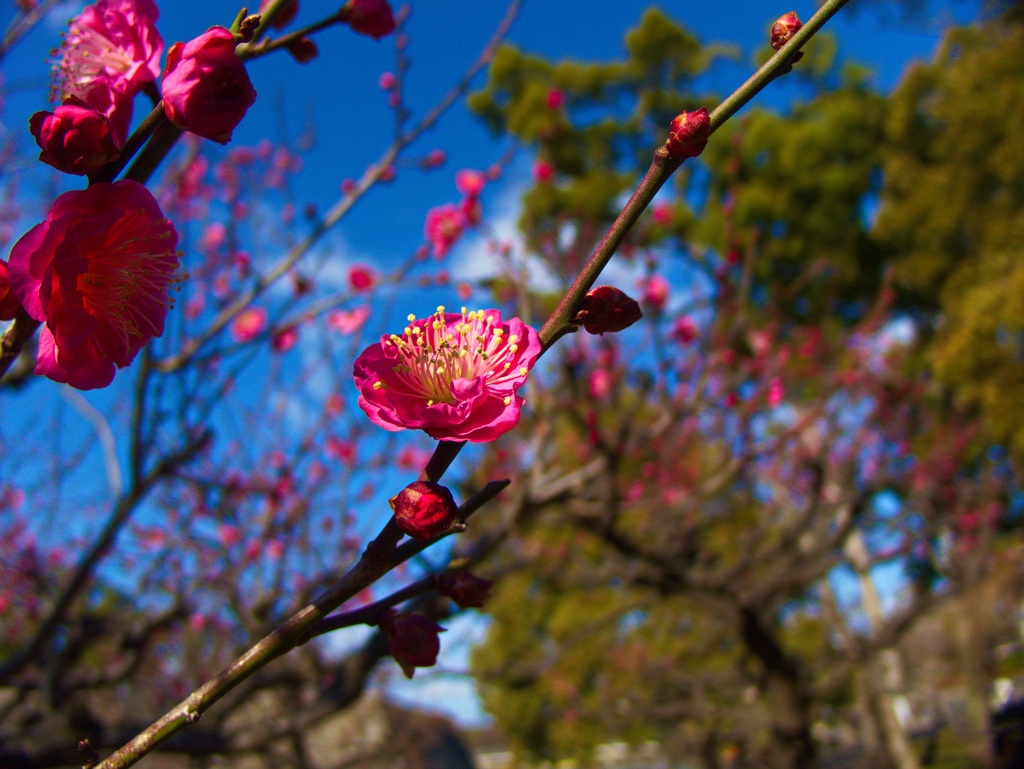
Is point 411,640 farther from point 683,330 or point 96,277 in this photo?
point 683,330

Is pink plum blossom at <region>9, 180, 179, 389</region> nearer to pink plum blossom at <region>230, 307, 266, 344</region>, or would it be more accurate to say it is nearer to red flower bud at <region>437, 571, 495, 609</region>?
red flower bud at <region>437, 571, 495, 609</region>

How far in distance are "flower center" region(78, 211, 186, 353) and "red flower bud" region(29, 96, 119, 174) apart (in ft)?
0.50

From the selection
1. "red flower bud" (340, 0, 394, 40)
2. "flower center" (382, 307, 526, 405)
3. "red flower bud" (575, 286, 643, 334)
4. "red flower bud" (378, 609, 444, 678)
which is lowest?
"red flower bud" (378, 609, 444, 678)

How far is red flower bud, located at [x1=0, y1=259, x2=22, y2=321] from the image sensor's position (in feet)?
2.43

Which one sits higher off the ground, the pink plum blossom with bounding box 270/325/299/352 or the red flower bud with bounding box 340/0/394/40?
the pink plum blossom with bounding box 270/325/299/352

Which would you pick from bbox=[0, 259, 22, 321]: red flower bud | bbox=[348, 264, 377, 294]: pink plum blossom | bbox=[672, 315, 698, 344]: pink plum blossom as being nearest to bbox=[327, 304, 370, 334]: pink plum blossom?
bbox=[348, 264, 377, 294]: pink plum blossom

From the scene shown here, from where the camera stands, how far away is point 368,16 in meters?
1.13

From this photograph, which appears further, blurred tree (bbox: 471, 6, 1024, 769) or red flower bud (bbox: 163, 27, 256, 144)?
blurred tree (bbox: 471, 6, 1024, 769)

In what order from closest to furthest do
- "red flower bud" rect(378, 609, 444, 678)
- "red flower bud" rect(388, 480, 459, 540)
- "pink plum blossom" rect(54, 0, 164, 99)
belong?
"red flower bud" rect(388, 480, 459, 540)
"red flower bud" rect(378, 609, 444, 678)
"pink plum blossom" rect(54, 0, 164, 99)

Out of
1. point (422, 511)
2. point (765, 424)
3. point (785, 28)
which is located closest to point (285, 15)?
point (785, 28)

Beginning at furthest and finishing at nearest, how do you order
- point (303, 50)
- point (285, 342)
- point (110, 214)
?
point (285, 342) < point (303, 50) < point (110, 214)

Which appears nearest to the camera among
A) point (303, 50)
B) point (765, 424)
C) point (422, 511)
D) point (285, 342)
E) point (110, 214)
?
point (422, 511)

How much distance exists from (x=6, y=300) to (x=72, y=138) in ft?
0.64

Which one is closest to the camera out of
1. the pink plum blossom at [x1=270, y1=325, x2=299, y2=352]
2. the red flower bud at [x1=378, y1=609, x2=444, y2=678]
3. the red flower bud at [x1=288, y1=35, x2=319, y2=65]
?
the red flower bud at [x1=378, y1=609, x2=444, y2=678]
